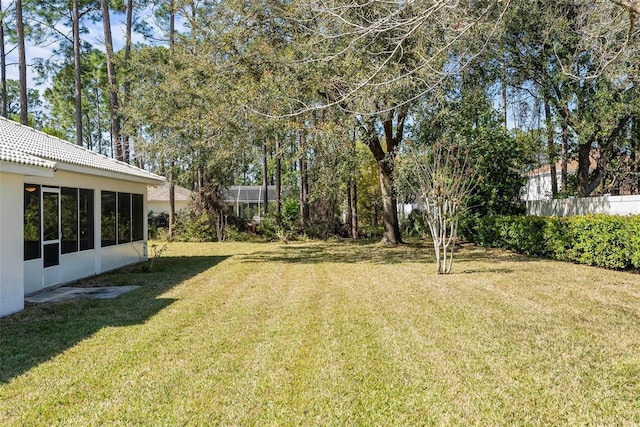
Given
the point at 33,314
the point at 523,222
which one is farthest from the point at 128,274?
the point at 523,222

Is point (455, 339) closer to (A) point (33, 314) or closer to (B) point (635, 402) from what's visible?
(B) point (635, 402)

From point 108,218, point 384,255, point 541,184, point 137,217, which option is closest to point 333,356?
point 108,218

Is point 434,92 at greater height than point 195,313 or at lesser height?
greater

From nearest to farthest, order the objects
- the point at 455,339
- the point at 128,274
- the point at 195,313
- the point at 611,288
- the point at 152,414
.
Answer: the point at 152,414
the point at 455,339
the point at 195,313
the point at 611,288
the point at 128,274

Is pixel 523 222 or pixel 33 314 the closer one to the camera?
pixel 33 314

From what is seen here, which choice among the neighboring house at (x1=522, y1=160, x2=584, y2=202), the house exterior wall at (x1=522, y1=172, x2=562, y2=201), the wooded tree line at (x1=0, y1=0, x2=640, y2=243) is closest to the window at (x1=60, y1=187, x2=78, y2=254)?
the wooded tree line at (x1=0, y1=0, x2=640, y2=243)

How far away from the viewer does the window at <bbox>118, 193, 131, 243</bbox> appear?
12.1 meters

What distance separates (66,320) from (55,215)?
11.8 feet

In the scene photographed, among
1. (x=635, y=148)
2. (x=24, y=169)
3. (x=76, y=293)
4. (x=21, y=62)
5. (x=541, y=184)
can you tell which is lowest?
(x=76, y=293)

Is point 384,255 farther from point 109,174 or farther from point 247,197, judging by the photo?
point 247,197

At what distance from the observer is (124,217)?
12.3 m

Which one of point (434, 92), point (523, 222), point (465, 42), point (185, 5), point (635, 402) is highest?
point (185, 5)

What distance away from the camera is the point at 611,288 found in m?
8.27

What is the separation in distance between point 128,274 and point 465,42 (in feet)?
32.8
